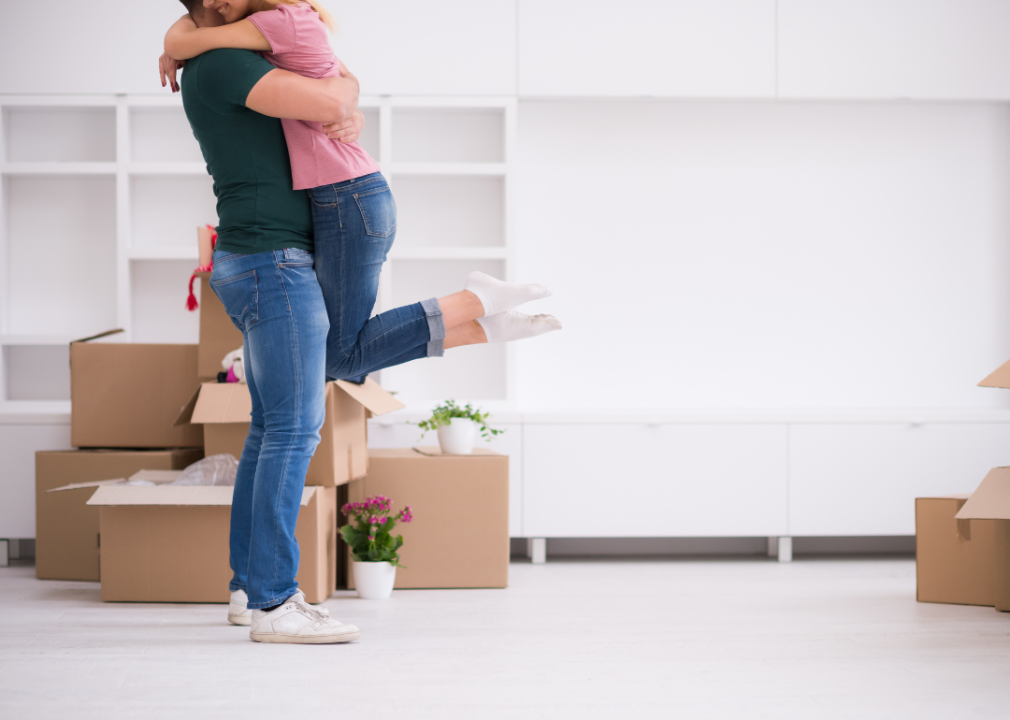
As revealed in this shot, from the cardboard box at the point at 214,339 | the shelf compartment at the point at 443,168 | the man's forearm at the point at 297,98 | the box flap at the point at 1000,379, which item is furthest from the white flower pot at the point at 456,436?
the box flap at the point at 1000,379

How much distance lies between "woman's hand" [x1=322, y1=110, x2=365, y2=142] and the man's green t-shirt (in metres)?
0.10

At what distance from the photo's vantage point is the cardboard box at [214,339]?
2.38m

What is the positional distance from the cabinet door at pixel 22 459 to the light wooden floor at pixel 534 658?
0.50 meters

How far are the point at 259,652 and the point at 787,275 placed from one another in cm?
243

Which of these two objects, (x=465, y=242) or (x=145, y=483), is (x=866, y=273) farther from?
(x=145, y=483)

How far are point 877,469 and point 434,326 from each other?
74.2 inches

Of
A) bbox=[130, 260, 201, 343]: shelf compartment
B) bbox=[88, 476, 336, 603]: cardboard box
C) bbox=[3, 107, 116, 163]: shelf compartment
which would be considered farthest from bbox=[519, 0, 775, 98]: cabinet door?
bbox=[88, 476, 336, 603]: cardboard box

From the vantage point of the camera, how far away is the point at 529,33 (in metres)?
2.95

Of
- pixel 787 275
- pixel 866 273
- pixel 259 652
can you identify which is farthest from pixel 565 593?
pixel 866 273

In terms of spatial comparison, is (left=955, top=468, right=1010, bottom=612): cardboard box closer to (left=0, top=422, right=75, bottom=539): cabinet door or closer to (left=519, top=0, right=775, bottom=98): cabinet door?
(left=519, top=0, right=775, bottom=98): cabinet door

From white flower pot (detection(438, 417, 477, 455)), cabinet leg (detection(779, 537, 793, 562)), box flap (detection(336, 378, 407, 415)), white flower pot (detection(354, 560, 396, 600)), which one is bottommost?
cabinet leg (detection(779, 537, 793, 562))

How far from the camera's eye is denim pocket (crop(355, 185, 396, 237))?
1631 millimetres

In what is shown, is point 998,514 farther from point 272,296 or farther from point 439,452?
point 272,296

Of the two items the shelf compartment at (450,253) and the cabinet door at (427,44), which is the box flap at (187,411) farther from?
the cabinet door at (427,44)
